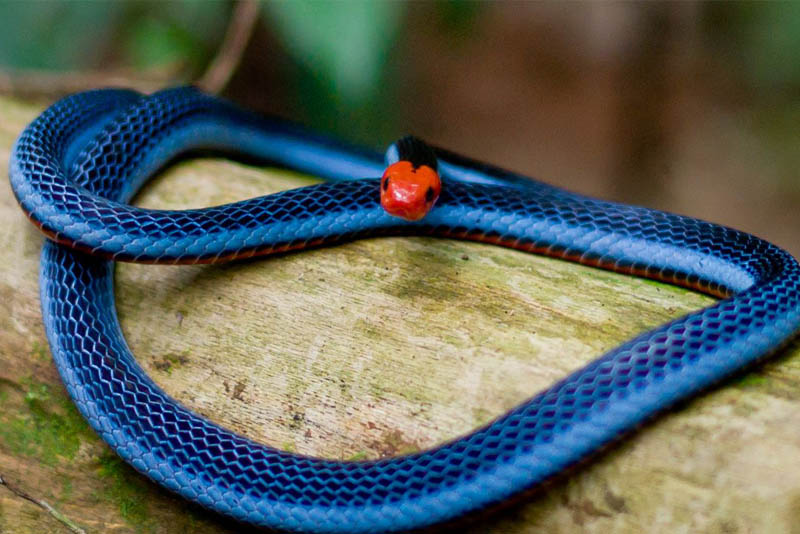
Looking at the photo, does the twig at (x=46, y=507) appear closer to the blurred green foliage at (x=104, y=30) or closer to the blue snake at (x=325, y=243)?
the blue snake at (x=325, y=243)

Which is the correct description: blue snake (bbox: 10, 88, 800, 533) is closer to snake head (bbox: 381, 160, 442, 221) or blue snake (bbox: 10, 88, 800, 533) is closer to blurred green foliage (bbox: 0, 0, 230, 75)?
snake head (bbox: 381, 160, 442, 221)

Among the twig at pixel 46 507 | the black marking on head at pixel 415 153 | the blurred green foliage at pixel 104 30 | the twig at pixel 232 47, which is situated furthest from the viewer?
the twig at pixel 232 47

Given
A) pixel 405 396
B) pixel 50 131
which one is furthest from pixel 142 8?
pixel 405 396

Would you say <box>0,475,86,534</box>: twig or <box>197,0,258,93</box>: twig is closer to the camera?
<box>0,475,86,534</box>: twig

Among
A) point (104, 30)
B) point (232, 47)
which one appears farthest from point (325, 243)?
point (104, 30)

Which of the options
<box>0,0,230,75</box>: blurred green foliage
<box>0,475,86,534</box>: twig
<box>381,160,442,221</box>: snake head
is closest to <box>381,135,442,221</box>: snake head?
<box>381,160,442,221</box>: snake head

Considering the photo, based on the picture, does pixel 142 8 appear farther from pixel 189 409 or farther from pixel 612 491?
pixel 612 491

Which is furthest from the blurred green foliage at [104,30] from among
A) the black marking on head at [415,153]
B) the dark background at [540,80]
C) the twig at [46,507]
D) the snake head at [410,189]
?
the twig at [46,507]
